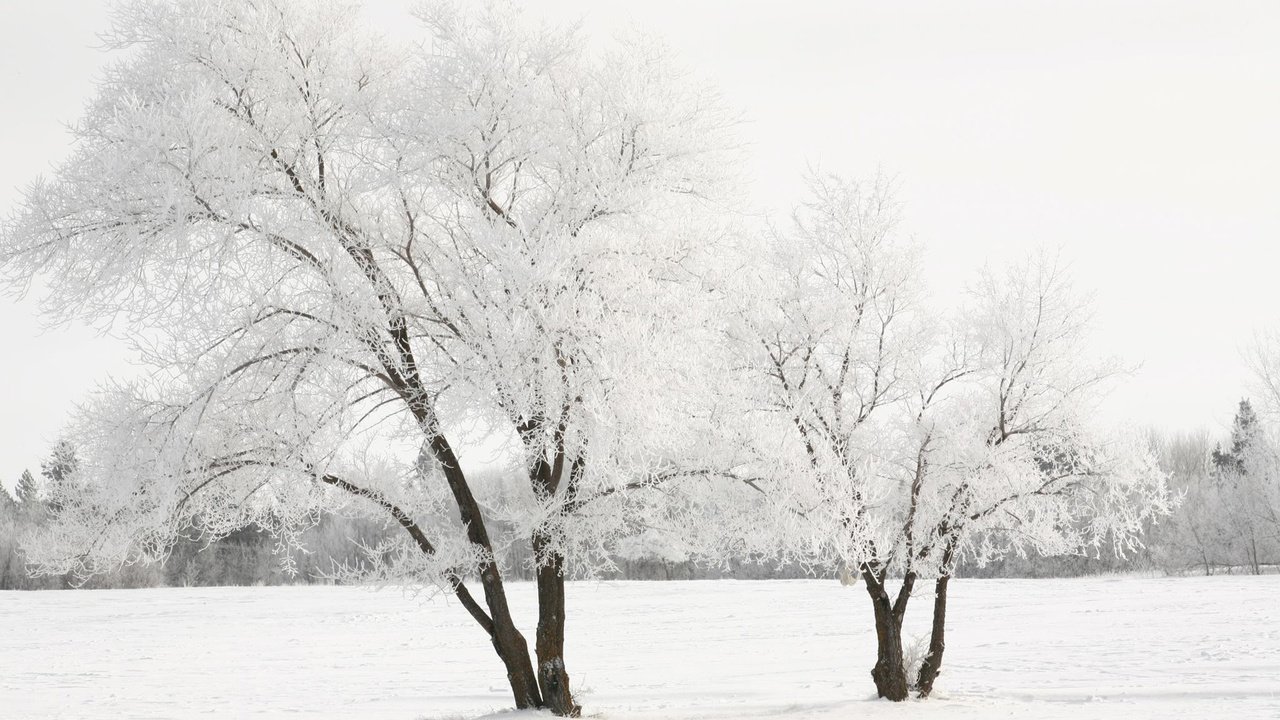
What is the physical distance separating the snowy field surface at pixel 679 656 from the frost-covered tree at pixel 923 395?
7.86 ft

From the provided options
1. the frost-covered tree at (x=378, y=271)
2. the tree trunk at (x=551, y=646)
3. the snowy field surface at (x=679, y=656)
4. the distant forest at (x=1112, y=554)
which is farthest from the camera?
the distant forest at (x=1112, y=554)

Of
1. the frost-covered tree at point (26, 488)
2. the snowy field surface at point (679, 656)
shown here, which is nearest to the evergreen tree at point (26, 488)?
the frost-covered tree at point (26, 488)

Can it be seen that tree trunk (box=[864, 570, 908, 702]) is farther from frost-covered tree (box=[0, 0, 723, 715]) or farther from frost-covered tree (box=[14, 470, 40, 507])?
frost-covered tree (box=[14, 470, 40, 507])

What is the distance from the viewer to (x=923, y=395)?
49.6ft

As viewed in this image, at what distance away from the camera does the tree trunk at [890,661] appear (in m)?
15.0

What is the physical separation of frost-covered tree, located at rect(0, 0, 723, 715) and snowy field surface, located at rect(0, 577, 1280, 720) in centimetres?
382

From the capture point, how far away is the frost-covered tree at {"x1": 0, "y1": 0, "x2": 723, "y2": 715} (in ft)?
33.9

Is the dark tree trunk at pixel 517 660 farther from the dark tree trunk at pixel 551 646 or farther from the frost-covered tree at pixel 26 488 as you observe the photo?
the frost-covered tree at pixel 26 488

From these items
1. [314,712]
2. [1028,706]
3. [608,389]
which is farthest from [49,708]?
[1028,706]

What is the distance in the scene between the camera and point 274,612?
39531 mm

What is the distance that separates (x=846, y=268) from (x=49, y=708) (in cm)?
1502

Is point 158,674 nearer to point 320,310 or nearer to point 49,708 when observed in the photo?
point 49,708

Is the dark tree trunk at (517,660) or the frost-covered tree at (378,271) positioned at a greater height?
the frost-covered tree at (378,271)

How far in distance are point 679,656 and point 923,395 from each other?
1195 cm
